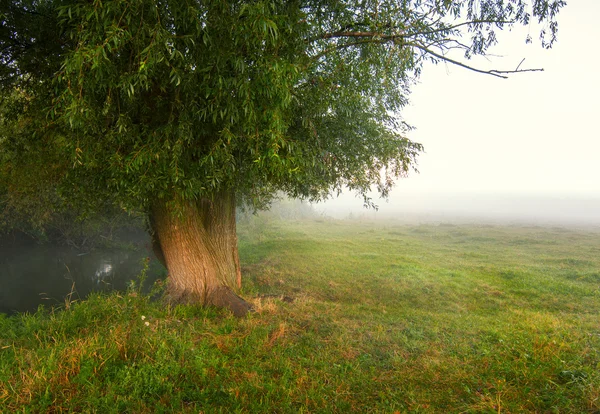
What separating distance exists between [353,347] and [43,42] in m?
8.44

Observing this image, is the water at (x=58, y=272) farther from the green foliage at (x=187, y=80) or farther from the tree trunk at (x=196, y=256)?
the green foliage at (x=187, y=80)

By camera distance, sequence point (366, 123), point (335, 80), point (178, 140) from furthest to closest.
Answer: point (366, 123) → point (335, 80) → point (178, 140)

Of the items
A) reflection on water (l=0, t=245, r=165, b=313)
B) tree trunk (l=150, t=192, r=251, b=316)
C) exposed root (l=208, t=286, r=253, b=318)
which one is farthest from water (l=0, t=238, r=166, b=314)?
exposed root (l=208, t=286, r=253, b=318)

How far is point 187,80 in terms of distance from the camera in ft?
15.7

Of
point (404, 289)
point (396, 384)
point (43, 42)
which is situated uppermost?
point (43, 42)

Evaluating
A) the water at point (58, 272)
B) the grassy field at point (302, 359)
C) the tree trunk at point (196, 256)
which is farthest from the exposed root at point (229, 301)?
the water at point (58, 272)

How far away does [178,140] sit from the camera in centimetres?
498

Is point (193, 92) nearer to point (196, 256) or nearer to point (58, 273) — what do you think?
point (196, 256)

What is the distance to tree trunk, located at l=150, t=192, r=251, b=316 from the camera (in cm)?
744

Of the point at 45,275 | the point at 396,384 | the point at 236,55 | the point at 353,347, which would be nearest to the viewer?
the point at 396,384

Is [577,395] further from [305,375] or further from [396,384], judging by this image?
[305,375]

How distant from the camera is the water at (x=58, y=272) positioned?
1298 centimetres

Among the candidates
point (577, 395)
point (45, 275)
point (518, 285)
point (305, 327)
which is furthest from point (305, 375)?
point (45, 275)

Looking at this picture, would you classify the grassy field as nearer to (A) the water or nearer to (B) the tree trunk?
(B) the tree trunk
